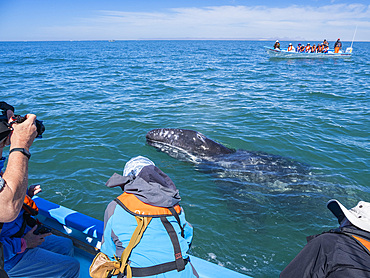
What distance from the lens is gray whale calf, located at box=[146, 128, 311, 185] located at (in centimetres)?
764

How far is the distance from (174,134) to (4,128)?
6895mm

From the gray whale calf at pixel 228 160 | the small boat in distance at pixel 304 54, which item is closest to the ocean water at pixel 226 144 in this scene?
the gray whale calf at pixel 228 160

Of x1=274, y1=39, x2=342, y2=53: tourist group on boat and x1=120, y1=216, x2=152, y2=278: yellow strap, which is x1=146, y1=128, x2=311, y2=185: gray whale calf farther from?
x1=274, y1=39, x2=342, y2=53: tourist group on boat

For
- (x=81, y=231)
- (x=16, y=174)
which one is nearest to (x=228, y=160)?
(x=81, y=231)

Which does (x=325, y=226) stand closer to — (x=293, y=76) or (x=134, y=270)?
(x=134, y=270)

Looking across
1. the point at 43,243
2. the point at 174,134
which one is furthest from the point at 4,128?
the point at 174,134

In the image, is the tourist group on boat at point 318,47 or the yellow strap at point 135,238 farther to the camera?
the tourist group on boat at point 318,47

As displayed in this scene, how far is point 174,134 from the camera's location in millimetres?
9164

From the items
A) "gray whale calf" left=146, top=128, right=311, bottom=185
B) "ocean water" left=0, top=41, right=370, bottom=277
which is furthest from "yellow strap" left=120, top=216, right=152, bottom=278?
"gray whale calf" left=146, top=128, right=311, bottom=185

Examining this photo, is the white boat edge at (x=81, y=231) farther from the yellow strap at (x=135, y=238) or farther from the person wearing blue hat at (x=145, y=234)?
the yellow strap at (x=135, y=238)

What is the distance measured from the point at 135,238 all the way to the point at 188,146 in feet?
21.1

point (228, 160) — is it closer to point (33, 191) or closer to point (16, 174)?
point (33, 191)

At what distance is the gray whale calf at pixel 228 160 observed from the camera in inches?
301

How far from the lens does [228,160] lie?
8281 millimetres
